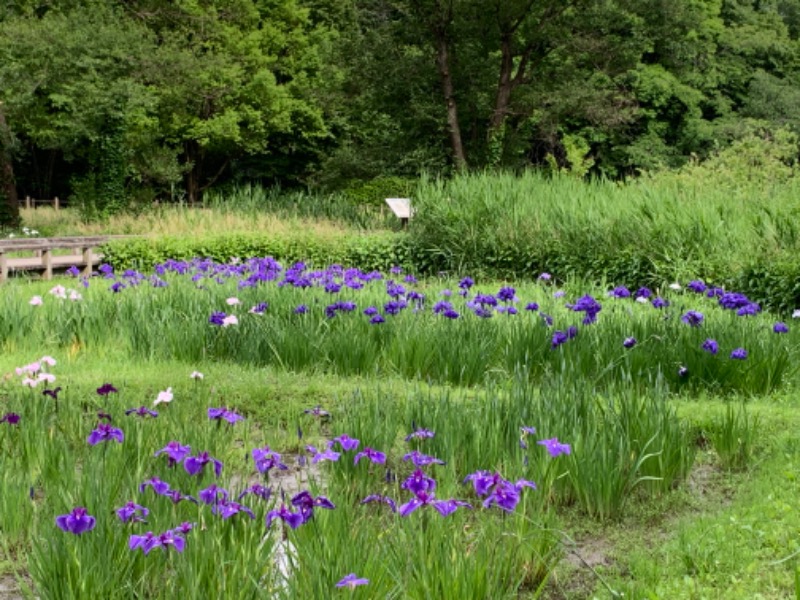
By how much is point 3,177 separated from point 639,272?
16590 mm

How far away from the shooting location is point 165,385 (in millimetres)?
4762

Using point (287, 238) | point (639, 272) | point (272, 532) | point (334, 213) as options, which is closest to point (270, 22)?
point (334, 213)

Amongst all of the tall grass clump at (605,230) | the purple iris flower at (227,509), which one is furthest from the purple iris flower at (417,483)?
the tall grass clump at (605,230)

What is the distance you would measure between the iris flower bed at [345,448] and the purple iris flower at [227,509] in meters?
0.01

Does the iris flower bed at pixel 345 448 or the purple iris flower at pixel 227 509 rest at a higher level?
the purple iris flower at pixel 227 509

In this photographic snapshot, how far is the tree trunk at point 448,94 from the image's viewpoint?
21016mm

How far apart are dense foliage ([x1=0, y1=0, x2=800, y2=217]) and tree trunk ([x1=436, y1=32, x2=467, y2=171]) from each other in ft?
0.20

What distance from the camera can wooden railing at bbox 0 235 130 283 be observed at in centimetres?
1145

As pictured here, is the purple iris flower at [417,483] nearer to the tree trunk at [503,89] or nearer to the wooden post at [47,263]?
the wooden post at [47,263]

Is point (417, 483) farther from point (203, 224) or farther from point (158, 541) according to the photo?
point (203, 224)

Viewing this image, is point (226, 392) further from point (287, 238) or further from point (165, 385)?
point (287, 238)

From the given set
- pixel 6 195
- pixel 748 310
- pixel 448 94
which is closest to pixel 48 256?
pixel 6 195

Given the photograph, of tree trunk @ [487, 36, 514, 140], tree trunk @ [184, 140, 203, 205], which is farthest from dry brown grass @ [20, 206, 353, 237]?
tree trunk @ [184, 140, 203, 205]

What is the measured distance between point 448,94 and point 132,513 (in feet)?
66.8
